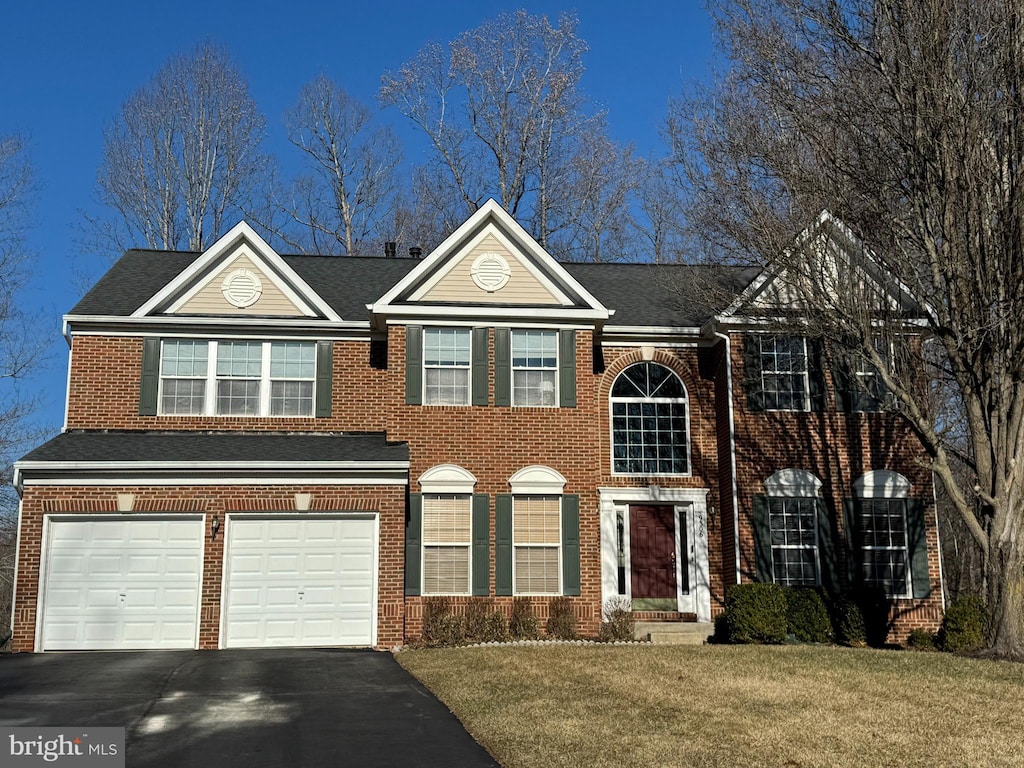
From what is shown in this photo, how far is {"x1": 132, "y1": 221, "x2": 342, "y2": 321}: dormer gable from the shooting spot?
764 inches

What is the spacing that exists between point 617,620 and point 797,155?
8.59m

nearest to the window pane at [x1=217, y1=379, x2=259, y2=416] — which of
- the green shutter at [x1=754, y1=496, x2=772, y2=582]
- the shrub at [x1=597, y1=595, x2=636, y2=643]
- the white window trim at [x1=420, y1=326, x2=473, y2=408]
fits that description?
the white window trim at [x1=420, y1=326, x2=473, y2=408]

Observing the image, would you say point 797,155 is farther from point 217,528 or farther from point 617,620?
point 217,528

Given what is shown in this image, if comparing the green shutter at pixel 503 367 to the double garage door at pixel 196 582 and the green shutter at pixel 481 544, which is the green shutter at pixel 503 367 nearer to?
the green shutter at pixel 481 544

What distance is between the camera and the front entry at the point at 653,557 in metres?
19.6

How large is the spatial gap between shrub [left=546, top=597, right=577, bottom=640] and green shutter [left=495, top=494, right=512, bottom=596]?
86cm

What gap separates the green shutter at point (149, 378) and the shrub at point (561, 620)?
27.4 ft

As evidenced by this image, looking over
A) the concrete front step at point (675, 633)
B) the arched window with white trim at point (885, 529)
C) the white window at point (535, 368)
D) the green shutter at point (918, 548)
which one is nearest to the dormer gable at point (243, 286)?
the white window at point (535, 368)

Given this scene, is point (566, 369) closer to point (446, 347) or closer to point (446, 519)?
point (446, 347)

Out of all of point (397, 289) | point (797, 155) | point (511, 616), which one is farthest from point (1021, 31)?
point (511, 616)

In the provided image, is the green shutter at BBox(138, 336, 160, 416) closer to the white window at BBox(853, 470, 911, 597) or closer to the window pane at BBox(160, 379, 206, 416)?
the window pane at BBox(160, 379, 206, 416)

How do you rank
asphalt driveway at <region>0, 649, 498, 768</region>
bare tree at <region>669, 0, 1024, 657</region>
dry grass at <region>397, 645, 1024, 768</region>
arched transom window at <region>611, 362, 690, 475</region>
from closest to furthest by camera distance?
asphalt driveway at <region>0, 649, 498, 768</region> < dry grass at <region>397, 645, 1024, 768</region> < bare tree at <region>669, 0, 1024, 657</region> < arched transom window at <region>611, 362, 690, 475</region>

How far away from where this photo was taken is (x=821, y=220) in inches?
634

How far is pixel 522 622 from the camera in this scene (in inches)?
697
